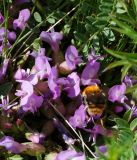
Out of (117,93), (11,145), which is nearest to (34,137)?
(11,145)

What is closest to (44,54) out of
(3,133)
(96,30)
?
(96,30)

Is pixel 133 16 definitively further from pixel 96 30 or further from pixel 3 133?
pixel 3 133

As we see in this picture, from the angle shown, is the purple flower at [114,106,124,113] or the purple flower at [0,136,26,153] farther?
the purple flower at [114,106,124,113]

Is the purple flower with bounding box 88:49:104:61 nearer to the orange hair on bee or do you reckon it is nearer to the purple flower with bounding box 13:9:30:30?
the orange hair on bee

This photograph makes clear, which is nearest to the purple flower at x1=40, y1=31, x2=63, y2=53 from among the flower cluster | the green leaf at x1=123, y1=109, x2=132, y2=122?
the flower cluster

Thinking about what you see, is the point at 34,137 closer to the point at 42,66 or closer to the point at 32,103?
the point at 32,103

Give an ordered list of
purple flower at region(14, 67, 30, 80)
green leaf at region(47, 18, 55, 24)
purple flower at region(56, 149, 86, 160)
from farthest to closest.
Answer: green leaf at region(47, 18, 55, 24) → purple flower at region(14, 67, 30, 80) → purple flower at region(56, 149, 86, 160)
